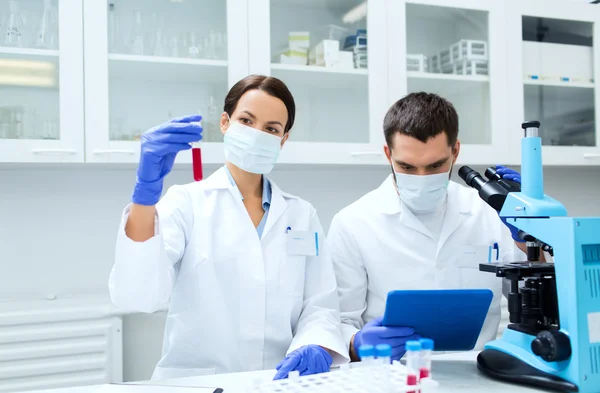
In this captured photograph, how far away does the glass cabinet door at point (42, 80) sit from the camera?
183cm

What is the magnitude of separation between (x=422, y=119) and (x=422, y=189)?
0.63 ft

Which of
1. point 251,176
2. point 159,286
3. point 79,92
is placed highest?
point 79,92

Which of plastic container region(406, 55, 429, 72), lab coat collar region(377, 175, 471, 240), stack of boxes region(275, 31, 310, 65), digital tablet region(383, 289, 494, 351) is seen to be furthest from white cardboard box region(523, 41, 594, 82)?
digital tablet region(383, 289, 494, 351)

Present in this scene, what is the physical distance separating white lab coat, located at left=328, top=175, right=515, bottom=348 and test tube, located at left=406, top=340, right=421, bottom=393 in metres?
0.68

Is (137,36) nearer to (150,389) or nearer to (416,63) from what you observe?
(416,63)

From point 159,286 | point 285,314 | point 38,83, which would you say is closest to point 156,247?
point 159,286

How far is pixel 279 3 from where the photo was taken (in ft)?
7.06

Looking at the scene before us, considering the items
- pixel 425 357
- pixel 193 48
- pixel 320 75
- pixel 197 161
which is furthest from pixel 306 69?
pixel 425 357

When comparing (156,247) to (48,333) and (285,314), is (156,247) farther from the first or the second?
(48,333)

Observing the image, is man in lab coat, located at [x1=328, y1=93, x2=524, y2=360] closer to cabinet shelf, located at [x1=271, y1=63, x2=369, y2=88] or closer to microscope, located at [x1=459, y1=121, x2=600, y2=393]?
microscope, located at [x1=459, y1=121, x2=600, y2=393]

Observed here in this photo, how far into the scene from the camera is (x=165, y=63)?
2059mm

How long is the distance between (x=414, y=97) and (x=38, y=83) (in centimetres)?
138

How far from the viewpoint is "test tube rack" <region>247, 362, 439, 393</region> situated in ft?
2.37

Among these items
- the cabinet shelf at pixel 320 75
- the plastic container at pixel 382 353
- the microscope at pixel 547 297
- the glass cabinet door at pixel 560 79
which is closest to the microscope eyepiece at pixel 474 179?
the microscope at pixel 547 297
